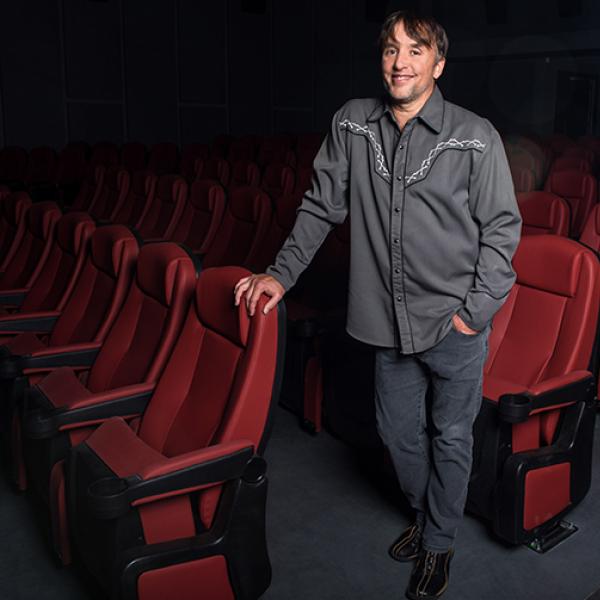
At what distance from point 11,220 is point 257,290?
2.98 m

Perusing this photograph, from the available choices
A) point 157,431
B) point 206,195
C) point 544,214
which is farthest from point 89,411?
point 206,195

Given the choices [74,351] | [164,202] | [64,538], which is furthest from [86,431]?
[164,202]

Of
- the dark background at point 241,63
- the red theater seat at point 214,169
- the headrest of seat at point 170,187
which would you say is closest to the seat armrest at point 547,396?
the headrest of seat at point 170,187

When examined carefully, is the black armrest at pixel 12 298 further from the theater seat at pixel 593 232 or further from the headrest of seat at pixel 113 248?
the theater seat at pixel 593 232

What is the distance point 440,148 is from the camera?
1729 mm

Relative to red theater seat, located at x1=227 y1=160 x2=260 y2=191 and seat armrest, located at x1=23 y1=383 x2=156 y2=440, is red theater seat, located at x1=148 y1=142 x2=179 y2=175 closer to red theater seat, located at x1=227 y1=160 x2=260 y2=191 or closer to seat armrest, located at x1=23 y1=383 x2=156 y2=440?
red theater seat, located at x1=227 y1=160 x2=260 y2=191

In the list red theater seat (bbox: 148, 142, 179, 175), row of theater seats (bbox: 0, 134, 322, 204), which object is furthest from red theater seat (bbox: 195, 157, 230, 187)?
red theater seat (bbox: 148, 142, 179, 175)

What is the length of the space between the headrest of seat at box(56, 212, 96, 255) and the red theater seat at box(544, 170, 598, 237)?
3.16m

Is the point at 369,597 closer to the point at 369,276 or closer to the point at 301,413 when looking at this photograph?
the point at 369,276

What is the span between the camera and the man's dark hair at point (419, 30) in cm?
169

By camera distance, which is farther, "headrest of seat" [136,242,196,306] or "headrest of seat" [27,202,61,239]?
"headrest of seat" [27,202,61,239]

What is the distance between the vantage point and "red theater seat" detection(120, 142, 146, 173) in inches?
332

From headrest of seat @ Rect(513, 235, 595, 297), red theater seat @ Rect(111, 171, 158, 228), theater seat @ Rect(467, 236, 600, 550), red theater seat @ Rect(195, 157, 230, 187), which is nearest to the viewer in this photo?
theater seat @ Rect(467, 236, 600, 550)

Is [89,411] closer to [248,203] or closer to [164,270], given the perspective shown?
[164,270]
